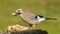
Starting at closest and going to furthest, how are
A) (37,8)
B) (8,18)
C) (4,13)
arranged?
(8,18) < (4,13) < (37,8)

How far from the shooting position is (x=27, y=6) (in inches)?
627

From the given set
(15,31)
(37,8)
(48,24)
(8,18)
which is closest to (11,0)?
(37,8)

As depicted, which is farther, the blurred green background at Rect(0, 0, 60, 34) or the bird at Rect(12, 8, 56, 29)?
the blurred green background at Rect(0, 0, 60, 34)

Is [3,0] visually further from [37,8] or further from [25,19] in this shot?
[25,19]

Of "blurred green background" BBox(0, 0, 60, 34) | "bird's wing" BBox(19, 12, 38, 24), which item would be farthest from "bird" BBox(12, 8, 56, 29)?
"blurred green background" BBox(0, 0, 60, 34)

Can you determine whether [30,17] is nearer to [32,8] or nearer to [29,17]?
[29,17]

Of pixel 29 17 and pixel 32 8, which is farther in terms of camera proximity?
pixel 32 8

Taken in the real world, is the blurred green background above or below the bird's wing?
above

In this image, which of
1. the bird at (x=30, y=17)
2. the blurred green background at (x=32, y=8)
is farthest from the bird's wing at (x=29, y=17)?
the blurred green background at (x=32, y=8)

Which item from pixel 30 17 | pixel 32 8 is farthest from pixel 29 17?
pixel 32 8

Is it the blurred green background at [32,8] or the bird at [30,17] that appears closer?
the bird at [30,17]

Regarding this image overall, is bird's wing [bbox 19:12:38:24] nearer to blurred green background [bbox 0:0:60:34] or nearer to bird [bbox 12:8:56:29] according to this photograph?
bird [bbox 12:8:56:29]

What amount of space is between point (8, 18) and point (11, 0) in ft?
10.1

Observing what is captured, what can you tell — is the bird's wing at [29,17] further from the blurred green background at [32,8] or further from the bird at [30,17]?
the blurred green background at [32,8]
